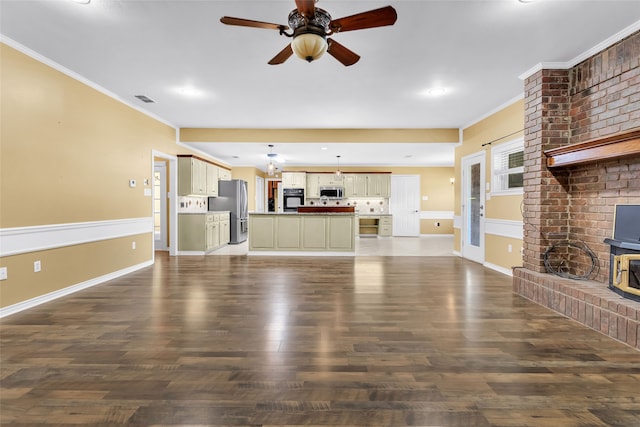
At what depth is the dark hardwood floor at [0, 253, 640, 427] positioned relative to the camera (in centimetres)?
161

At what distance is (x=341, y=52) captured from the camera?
2535 mm

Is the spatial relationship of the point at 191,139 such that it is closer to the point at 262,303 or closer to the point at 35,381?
the point at 262,303

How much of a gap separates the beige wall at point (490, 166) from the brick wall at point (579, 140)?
875 mm

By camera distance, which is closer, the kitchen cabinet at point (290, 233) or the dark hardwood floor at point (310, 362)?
the dark hardwood floor at point (310, 362)

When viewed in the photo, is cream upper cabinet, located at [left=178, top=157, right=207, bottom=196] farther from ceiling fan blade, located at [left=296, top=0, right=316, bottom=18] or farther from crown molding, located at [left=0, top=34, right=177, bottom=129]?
ceiling fan blade, located at [left=296, top=0, right=316, bottom=18]

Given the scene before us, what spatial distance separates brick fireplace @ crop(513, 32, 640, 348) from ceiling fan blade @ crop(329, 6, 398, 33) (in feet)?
7.40

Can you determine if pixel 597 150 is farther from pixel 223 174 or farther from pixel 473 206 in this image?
pixel 223 174

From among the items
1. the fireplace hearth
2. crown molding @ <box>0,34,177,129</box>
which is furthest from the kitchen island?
the fireplace hearth

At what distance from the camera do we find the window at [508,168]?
4.66m

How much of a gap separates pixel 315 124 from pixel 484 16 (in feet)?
12.8

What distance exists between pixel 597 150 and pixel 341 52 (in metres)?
2.55

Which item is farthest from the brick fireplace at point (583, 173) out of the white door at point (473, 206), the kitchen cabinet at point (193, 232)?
the kitchen cabinet at point (193, 232)

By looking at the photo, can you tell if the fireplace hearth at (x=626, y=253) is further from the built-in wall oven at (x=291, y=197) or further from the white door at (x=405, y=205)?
the built-in wall oven at (x=291, y=197)

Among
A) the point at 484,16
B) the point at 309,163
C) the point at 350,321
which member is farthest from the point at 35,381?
the point at 309,163
